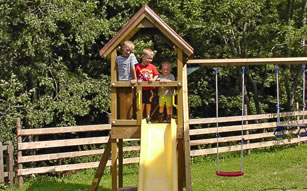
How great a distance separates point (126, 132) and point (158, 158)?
777mm

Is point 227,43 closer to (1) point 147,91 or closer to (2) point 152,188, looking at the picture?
(1) point 147,91

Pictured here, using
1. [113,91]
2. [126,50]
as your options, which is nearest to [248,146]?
[113,91]

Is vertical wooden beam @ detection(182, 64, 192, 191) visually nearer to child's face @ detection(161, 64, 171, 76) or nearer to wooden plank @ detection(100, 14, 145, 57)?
child's face @ detection(161, 64, 171, 76)

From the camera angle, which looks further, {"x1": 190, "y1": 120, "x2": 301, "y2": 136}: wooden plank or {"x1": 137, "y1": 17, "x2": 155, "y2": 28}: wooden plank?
{"x1": 190, "y1": 120, "x2": 301, "y2": 136}: wooden plank

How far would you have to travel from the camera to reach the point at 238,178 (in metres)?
10.7

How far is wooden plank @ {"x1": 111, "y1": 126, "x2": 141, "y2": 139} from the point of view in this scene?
25.9ft

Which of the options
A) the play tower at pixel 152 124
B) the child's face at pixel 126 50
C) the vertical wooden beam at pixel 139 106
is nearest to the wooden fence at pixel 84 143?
the play tower at pixel 152 124

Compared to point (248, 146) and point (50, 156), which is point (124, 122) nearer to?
point (50, 156)

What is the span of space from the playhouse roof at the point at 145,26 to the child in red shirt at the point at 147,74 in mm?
439

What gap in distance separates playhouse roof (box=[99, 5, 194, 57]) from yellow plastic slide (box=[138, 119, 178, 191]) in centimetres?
128

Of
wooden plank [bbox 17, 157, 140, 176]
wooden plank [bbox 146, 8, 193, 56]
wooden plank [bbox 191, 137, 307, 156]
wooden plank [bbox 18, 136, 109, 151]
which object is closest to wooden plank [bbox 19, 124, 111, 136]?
wooden plank [bbox 18, 136, 109, 151]

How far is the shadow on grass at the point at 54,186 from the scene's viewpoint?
10.3 meters

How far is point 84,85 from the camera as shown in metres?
13.3

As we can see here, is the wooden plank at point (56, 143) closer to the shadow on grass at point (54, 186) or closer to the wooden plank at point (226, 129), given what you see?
the shadow on grass at point (54, 186)
